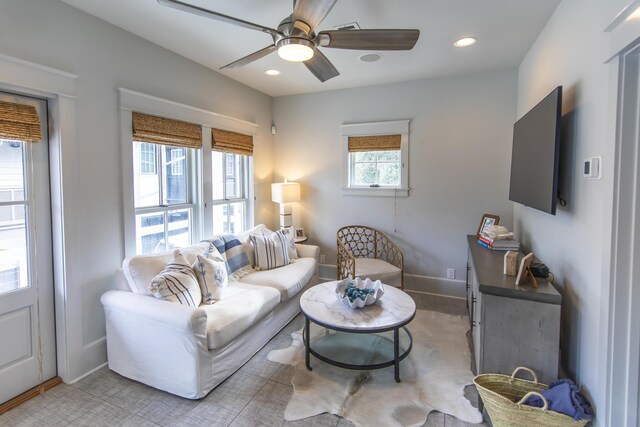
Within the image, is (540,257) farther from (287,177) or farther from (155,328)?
(287,177)

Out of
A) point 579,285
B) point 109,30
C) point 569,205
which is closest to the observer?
point 579,285

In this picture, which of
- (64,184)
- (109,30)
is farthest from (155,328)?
(109,30)

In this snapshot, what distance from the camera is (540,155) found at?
86.3 inches

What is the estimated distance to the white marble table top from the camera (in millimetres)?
2188

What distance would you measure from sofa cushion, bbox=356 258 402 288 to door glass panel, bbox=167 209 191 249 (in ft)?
5.98

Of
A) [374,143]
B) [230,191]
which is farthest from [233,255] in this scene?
[374,143]

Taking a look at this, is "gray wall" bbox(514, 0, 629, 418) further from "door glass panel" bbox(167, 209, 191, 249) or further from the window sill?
"door glass panel" bbox(167, 209, 191, 249)

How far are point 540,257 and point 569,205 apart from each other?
0.73 m

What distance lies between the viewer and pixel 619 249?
1.44 meters

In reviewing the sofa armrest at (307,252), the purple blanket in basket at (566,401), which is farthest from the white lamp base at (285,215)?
the purple blanket in basket at (566,401)

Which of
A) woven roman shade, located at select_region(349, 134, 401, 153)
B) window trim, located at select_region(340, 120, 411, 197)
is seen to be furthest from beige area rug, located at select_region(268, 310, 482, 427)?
woven roman shade, located at select_region(349, 134, 401, 153)

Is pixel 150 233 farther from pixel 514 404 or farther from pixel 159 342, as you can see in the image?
pixel 514 404

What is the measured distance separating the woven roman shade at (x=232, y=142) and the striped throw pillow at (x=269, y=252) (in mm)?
1067

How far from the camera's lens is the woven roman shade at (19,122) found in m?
1.95
